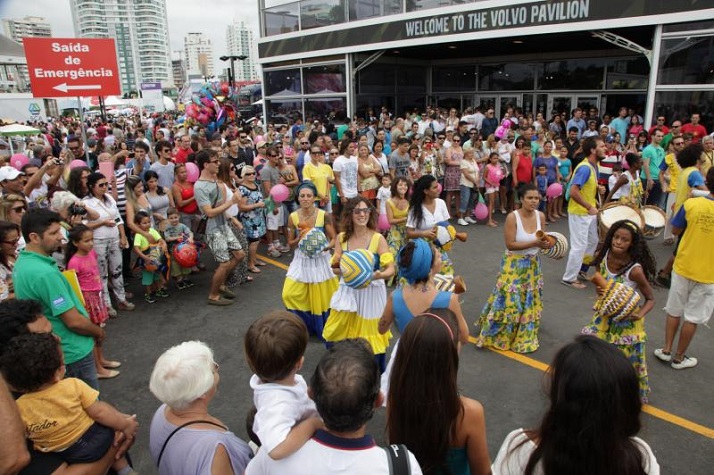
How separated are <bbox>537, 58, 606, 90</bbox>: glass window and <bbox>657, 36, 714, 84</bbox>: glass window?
560cm

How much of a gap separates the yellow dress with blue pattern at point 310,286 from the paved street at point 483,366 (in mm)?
379

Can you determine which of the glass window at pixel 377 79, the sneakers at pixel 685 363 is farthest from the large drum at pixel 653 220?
the glass window at pixel 377 79

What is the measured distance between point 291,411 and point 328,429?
0.95ft

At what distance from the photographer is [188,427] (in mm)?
2094

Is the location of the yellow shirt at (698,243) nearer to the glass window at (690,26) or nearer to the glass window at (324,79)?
the glass window at (690,26)

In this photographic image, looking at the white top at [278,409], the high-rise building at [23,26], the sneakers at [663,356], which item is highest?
the high-rise building at [23,26]

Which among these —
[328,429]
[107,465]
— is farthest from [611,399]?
[107,465]

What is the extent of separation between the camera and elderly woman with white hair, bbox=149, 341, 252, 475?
203 centimetres

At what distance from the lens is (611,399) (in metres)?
1.63

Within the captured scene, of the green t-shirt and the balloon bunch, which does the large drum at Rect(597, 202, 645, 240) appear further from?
the balloon bunch

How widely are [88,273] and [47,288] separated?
1705 millimetres

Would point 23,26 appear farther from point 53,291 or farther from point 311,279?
point 53,291

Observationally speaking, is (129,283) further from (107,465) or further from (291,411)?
(291,411)

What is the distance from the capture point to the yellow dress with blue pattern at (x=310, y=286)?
5.11 meters
